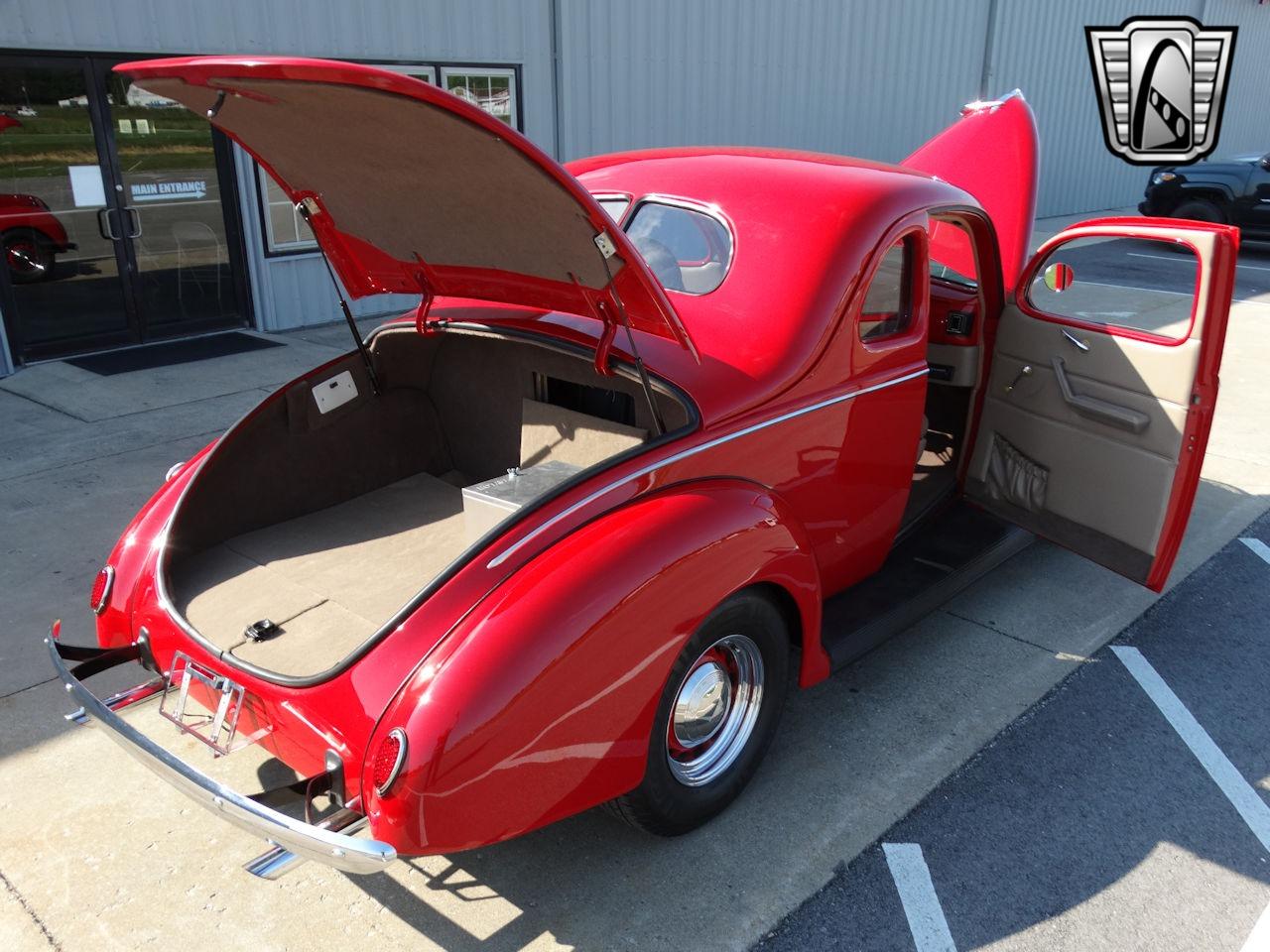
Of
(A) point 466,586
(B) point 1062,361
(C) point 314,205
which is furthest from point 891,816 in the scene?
(C) point 314,205

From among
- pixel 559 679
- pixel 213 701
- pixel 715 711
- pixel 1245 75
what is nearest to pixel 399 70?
pixel 213 701

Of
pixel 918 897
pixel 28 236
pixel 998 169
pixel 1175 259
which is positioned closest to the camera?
pixel 918 897

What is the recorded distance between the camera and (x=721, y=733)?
321 cm

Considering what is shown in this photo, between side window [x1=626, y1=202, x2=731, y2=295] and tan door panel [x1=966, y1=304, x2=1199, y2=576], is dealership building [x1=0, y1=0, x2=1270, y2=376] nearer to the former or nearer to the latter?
side window [x1=626, y1=202, x2=731, y2=295]

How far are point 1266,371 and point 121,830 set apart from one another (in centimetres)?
934

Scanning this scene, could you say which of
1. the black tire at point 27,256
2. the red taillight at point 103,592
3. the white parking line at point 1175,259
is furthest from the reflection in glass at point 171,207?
the white parking line at point 1175,259

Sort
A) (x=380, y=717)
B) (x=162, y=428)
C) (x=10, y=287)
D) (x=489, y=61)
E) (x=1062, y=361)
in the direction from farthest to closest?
1. (x=489, y=61)
2. (x=10, y=287)
3. (x=162, y=428)
4. (x=1062, y=361)
5. (x=380, y=717)

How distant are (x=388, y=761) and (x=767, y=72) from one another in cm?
1218

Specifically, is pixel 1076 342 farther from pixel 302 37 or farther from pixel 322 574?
pixel 302 37

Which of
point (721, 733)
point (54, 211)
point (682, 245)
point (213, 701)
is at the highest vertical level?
point (682, 245)

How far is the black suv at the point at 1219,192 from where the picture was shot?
14.6m

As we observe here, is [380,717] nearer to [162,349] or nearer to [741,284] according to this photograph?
[741,284]

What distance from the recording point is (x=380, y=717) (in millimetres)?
2488

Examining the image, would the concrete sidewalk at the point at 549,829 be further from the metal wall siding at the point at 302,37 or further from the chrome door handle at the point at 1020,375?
the metal wall siding at the point at 302,37
